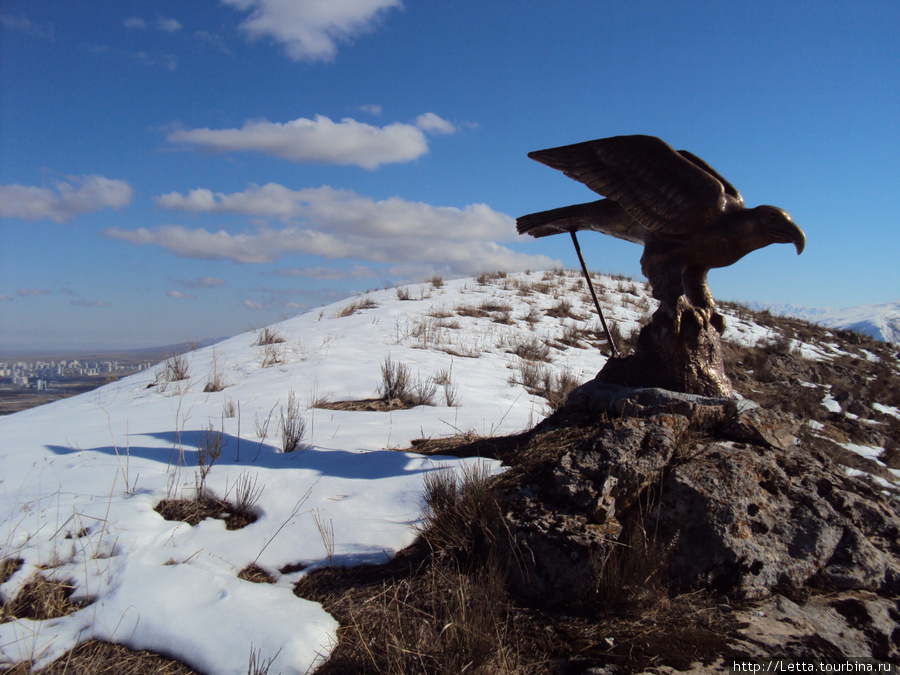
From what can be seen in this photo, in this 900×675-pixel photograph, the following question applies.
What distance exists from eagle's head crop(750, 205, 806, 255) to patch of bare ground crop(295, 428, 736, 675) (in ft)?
6.60

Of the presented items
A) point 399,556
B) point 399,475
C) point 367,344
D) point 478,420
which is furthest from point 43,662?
point 367,344

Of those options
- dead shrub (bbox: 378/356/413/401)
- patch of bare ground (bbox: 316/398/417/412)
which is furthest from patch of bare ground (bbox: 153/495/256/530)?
dead shrub (bbox: 378/356/413/401)

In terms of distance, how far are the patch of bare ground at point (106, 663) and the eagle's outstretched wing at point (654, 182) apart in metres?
3.66

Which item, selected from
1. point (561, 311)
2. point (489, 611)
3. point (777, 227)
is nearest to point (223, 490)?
point (489, 611)

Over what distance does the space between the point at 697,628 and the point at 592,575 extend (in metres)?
0.43

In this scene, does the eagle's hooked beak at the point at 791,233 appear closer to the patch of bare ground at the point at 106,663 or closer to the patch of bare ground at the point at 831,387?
the patch of bare ground at the point at 831,387

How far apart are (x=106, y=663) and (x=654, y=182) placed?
3.93 metres

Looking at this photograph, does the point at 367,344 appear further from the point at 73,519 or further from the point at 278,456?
the point at 73,519

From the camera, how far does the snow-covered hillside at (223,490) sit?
2002mm

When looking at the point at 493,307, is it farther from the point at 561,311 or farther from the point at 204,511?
the point at 204,511

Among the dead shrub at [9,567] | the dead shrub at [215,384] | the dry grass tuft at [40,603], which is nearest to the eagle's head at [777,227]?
the dry grass tuft at [40,603]

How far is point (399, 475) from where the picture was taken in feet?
11.6

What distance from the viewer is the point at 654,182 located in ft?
11.5

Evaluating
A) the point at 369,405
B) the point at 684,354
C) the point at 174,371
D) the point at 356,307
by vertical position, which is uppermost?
the point at 356,307
